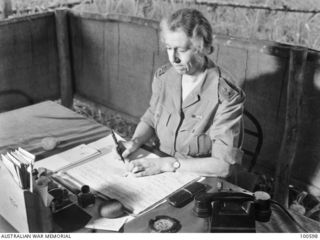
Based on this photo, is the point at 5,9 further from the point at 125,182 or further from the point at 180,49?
the point at 125,182

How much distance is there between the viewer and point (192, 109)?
193cm

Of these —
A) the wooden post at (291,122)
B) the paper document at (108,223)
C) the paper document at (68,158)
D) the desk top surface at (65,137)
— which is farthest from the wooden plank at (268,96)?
the paper document at (108,223)

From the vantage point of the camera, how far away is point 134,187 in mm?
1499

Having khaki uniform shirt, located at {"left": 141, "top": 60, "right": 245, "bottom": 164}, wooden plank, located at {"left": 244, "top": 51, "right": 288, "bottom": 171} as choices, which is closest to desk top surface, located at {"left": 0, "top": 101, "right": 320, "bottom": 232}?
khaki uniform shirt, located at {"left": 141, "top": 60, "right": 245, "bottom": 164}

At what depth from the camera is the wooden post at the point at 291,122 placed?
91.6 inches

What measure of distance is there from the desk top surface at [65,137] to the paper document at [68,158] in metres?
0.06

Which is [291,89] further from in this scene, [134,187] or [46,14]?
[46,14]

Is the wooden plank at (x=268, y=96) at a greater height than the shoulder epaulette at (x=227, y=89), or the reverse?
the shoulder epaulette at (x=227, y=89)

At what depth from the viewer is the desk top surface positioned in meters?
1.31

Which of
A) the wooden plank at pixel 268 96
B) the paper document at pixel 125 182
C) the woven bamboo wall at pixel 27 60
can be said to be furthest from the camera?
the woven bamboo wall at pixel 27 60

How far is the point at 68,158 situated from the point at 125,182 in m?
0.33

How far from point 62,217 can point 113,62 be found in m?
2.50

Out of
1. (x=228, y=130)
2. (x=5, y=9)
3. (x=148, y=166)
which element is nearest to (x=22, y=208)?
(x=148, y=166)

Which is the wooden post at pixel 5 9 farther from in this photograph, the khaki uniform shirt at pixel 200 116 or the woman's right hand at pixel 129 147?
the woman's right hand at pixel 129 147
